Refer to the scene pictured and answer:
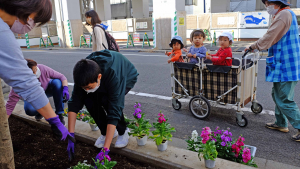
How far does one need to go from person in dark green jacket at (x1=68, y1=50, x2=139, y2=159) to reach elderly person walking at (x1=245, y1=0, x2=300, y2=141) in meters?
1.82

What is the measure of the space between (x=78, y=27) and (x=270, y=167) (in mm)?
18856

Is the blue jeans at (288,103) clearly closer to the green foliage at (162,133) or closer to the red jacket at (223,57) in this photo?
the red jacket at (223,57)

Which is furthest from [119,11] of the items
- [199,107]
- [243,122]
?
[243,122]

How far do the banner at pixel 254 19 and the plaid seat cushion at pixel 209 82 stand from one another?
13969mm

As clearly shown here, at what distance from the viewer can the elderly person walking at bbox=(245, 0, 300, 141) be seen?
10.4 ft

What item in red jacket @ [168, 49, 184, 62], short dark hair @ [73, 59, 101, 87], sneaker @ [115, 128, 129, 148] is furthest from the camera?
red jacket @ [168, 49, 184, 62]

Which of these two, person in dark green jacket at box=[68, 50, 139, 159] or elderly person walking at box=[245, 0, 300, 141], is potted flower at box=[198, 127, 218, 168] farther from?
elderly person walking at box=[245, 0, 300, 141]

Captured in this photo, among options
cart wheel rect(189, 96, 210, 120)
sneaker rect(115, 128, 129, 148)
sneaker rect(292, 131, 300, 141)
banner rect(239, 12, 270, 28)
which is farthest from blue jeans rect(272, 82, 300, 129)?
banner rect(239, 12, 270, 28)

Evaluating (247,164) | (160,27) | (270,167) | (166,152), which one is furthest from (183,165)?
(160,27)

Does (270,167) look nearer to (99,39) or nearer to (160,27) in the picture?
(99,39)

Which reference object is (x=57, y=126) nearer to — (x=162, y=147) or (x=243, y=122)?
(x=162, y=147)

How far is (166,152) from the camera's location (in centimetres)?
252

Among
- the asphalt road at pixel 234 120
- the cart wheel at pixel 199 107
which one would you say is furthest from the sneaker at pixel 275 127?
the cart wheel at pixel 199 107

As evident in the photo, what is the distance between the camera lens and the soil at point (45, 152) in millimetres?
2553
